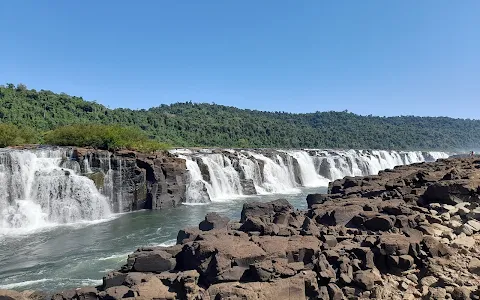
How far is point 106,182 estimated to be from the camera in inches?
1011

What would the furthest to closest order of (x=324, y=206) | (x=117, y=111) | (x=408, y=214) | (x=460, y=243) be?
(x=117, y=111)
(x=324, y=206)
(x=408, y=214)
(x=460, y=243)

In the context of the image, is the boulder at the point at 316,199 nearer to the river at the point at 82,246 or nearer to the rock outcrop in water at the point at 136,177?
the river at the point at 82,246

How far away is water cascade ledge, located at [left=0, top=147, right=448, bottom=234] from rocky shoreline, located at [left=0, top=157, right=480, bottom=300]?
1469 centimetres

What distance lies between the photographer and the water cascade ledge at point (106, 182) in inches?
896

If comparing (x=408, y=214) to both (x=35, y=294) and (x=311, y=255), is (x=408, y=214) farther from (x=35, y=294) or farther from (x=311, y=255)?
(x=35, y=294)

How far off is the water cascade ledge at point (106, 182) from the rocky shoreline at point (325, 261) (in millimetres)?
14695

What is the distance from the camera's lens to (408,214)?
480 inches

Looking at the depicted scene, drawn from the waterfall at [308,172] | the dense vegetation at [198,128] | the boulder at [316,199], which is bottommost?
the boulder at [316,199]

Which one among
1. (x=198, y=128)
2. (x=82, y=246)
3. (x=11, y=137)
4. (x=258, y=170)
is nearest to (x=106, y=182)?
(x=82, y=246)

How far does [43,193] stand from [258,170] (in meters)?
19.5

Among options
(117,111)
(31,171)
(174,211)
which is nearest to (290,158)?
(174,211)

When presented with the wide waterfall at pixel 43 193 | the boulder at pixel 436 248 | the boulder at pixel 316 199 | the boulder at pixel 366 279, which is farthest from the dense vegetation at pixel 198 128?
the boulder at pixel 436 248

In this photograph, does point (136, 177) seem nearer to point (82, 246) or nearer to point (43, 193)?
point (43, 193)

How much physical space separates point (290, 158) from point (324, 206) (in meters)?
26.9
